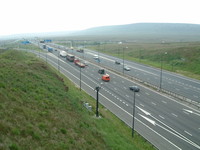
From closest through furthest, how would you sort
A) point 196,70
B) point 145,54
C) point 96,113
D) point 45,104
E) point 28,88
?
point 45,104, point 28,88, point 96,113, point 196,70, point 145,54

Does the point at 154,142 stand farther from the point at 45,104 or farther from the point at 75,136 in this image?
the point at 45,104

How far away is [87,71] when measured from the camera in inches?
2591

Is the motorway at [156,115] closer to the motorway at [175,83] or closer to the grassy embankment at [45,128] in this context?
the grassy embankment at [45,128]

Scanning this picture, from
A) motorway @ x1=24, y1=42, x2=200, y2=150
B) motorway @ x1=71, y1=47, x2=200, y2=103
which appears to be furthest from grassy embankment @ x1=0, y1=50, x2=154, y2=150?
motorway @ x1=71, y1=47, x2=200, y2=103

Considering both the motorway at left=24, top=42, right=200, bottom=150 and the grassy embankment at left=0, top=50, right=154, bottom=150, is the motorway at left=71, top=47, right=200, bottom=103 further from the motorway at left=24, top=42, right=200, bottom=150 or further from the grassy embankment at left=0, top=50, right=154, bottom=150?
the grassy embankment at left=0, top=50, right=154, bottom=150

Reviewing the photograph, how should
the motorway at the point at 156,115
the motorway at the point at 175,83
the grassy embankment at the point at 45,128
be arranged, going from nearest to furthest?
the grassy embankment at the point at 45,128 < the motorway at the point at 156,115 < the motorway at the point at 175,83

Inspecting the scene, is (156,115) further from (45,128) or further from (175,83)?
(175,83)

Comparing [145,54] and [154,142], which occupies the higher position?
[145,54]

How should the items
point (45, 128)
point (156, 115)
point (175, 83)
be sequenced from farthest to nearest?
1. point (175, 83)
2. point (156, 115)
3. point (45, 128)

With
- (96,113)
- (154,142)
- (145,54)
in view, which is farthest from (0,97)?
(145,54)

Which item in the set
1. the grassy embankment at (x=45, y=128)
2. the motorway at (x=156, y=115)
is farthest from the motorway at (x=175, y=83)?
the grassy embankment at (x=45, y=128)

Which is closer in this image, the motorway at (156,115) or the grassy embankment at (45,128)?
the grassy embankment at (45,128)

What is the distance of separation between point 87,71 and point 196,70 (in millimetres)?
34253

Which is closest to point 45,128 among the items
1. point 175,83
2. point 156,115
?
point 156,115
